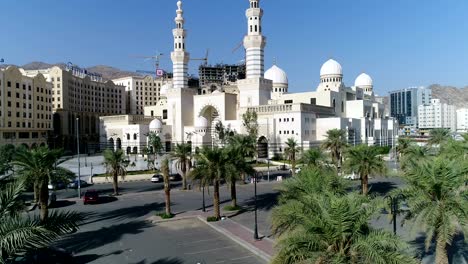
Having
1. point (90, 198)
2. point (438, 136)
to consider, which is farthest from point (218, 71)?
point (90, 198)

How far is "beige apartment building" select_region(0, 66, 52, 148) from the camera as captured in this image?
69.3 metres

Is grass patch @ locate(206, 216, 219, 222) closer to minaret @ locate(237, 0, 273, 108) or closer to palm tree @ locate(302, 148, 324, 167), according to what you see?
palm tree @ locate(302, 148, 324, 167)

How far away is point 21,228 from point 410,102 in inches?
8019

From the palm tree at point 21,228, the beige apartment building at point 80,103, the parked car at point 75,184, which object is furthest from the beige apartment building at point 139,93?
the palm tree at point 21,228

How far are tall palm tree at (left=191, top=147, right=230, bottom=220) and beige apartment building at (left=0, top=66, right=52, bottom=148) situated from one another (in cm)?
5768

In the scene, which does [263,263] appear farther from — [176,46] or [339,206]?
[176,46]

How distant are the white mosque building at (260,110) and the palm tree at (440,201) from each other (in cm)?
4898

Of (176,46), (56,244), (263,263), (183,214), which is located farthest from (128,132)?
(263,263)

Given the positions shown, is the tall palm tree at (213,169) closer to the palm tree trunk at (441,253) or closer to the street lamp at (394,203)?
the street lamp at (394,203)

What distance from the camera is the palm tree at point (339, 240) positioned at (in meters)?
9.13

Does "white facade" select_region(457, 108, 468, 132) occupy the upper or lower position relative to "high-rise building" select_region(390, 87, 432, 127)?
lower

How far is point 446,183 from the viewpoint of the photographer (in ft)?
40.3

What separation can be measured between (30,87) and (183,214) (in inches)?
2481

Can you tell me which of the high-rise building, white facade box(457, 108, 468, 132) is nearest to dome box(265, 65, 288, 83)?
white facade box(457, 108, 468, 132)
